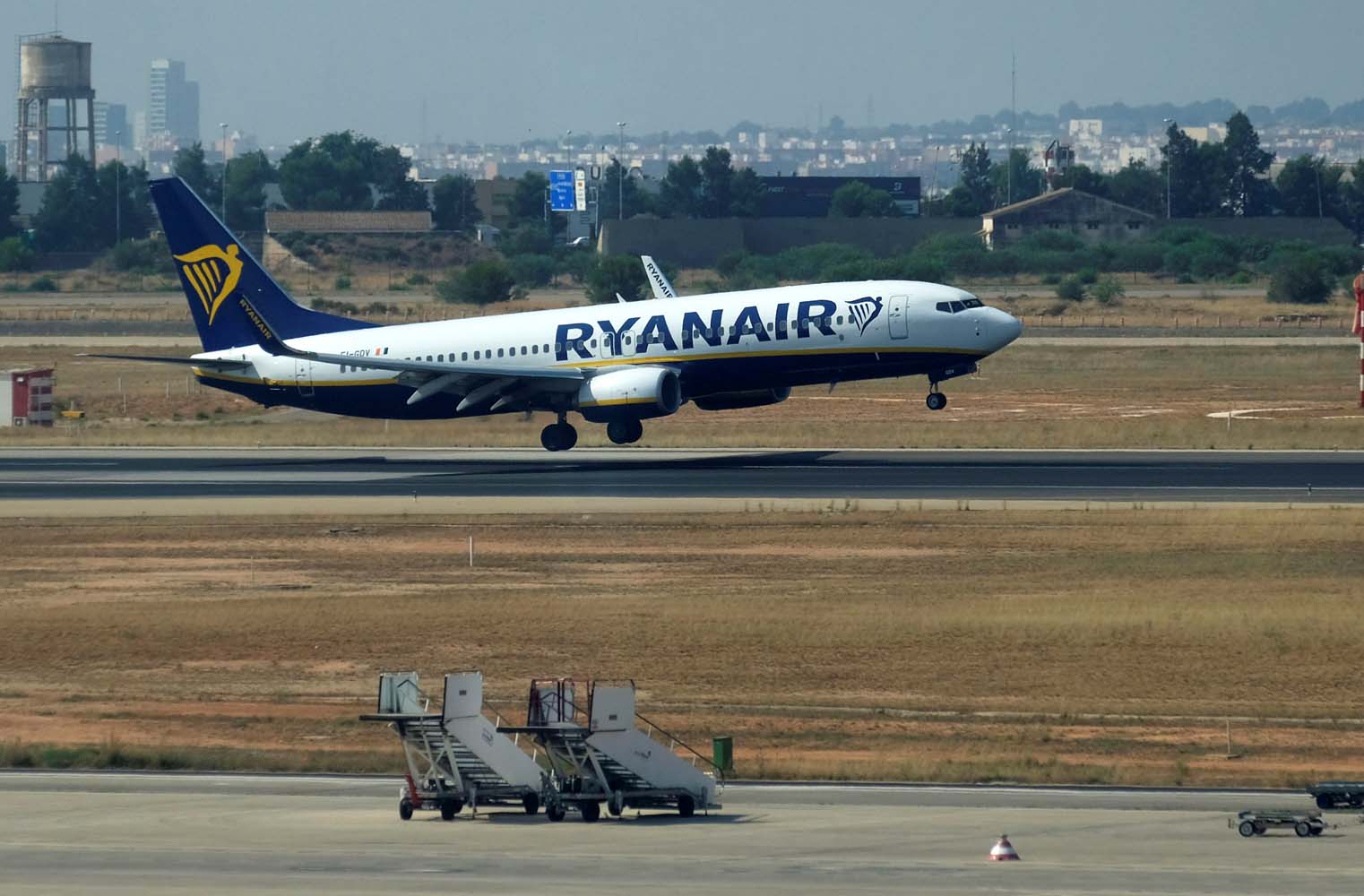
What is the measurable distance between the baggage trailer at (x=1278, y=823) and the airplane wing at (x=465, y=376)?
1660 inches

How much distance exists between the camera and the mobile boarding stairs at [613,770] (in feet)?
94.7

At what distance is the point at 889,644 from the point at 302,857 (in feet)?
60.0

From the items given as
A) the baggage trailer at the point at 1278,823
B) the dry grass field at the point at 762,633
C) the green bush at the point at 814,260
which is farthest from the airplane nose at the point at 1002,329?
the green bush at the point at 814,260

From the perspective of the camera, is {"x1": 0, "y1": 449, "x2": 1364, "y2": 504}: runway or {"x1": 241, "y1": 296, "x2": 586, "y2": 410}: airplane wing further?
{"x1": 241, "y1": 296, "x2": 586, "y2": 410}: airplane wing

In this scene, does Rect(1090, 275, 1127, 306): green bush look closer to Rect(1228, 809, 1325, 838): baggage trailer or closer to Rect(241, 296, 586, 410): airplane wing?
Rect(241, 296, 586, 410): airplane wing

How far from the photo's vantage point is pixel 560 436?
7088cm

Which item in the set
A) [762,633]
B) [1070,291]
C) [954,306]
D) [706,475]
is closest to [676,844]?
[762,633]

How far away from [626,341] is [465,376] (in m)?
5.41

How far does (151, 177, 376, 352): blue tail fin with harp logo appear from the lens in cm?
7019

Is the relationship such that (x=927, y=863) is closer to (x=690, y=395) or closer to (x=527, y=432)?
(x=690, y=395)

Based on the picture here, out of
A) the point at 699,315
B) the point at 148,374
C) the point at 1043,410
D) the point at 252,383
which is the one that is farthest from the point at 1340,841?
the point at 148,374

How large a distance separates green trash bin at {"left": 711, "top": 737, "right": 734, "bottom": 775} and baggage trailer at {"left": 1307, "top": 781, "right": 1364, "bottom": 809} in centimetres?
900

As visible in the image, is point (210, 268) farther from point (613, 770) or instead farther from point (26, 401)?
point (613, 770)

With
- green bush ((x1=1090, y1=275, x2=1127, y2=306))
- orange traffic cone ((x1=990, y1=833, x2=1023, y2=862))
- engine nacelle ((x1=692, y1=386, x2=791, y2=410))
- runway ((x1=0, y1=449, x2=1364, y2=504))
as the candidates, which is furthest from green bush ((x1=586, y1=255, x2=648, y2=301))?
orange traffic cone ((x1=990, y1=833, x2=1023, y2=862))
